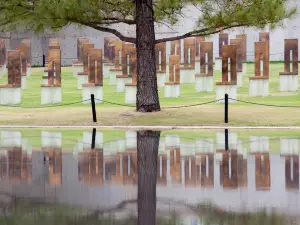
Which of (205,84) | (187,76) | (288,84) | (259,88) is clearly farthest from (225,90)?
(187,76)

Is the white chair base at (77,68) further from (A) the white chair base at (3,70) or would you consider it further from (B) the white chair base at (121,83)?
(B) the white chair base at (121,83)

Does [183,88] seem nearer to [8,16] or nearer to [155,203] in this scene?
[8,16]

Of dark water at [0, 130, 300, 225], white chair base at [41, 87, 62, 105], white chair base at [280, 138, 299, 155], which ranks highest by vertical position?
white chair base at [41, 87, 62, 105]

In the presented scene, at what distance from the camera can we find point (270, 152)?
19906 millimetres

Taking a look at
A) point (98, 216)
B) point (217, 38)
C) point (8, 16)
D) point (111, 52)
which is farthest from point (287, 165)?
point (217, 38)

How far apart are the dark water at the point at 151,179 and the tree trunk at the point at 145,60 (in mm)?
4857

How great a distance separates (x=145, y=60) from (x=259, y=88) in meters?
6.30

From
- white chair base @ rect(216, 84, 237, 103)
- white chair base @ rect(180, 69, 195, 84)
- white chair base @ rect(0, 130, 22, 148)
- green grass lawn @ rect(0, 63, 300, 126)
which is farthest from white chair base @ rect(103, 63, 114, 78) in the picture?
white chair base @ rect(0, 130, 22, 148)

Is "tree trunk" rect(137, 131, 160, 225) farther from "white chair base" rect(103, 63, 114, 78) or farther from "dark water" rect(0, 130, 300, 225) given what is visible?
"white chair base" rect(103, 63, 114, 78)

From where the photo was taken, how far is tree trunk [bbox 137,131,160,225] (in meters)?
12.6

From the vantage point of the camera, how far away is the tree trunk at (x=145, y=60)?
29.2 metres

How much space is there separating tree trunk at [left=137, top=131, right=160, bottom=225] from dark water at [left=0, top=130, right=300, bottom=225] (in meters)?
0.01

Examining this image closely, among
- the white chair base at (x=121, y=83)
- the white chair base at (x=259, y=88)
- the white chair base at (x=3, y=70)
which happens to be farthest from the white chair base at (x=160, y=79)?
the white chair base at (x=3, y=70)

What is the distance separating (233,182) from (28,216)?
413 cm
